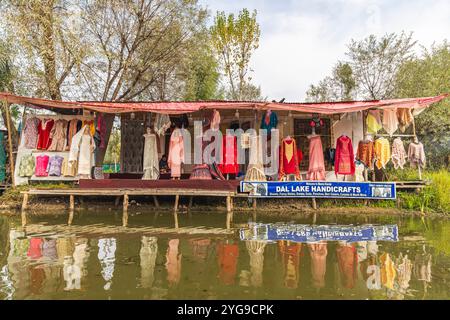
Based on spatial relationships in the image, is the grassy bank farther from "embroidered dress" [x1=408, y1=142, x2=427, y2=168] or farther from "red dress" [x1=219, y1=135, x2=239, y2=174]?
"red dress" [x1=219, y1=135, x2=239, y2=174]

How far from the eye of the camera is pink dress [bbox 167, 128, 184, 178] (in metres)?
9.74

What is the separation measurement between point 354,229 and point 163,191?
4937 mm

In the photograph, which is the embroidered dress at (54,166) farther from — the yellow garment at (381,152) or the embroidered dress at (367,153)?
the yellow garment at (381,152)

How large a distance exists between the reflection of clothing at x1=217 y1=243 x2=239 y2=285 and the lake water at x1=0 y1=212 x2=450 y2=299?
0.01 metres

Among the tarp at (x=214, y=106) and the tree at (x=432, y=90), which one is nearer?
the tarp at (x=214, y=106)

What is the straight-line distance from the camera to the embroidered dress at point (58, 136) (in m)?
10.4

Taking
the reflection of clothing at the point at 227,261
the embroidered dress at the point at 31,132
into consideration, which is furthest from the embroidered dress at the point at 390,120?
the embroidered dress at the point at 31,132

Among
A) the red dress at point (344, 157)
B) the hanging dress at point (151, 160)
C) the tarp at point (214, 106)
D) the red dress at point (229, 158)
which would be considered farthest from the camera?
the hanging dress at point (151, 160)

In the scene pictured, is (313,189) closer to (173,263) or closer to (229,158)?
(229,158)

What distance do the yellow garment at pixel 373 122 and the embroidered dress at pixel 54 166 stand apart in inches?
376

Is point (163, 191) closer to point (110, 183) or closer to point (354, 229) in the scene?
point (110, 183)

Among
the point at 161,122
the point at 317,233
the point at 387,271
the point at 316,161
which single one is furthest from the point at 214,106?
the point at 387,271

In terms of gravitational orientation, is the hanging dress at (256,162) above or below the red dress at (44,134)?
below
